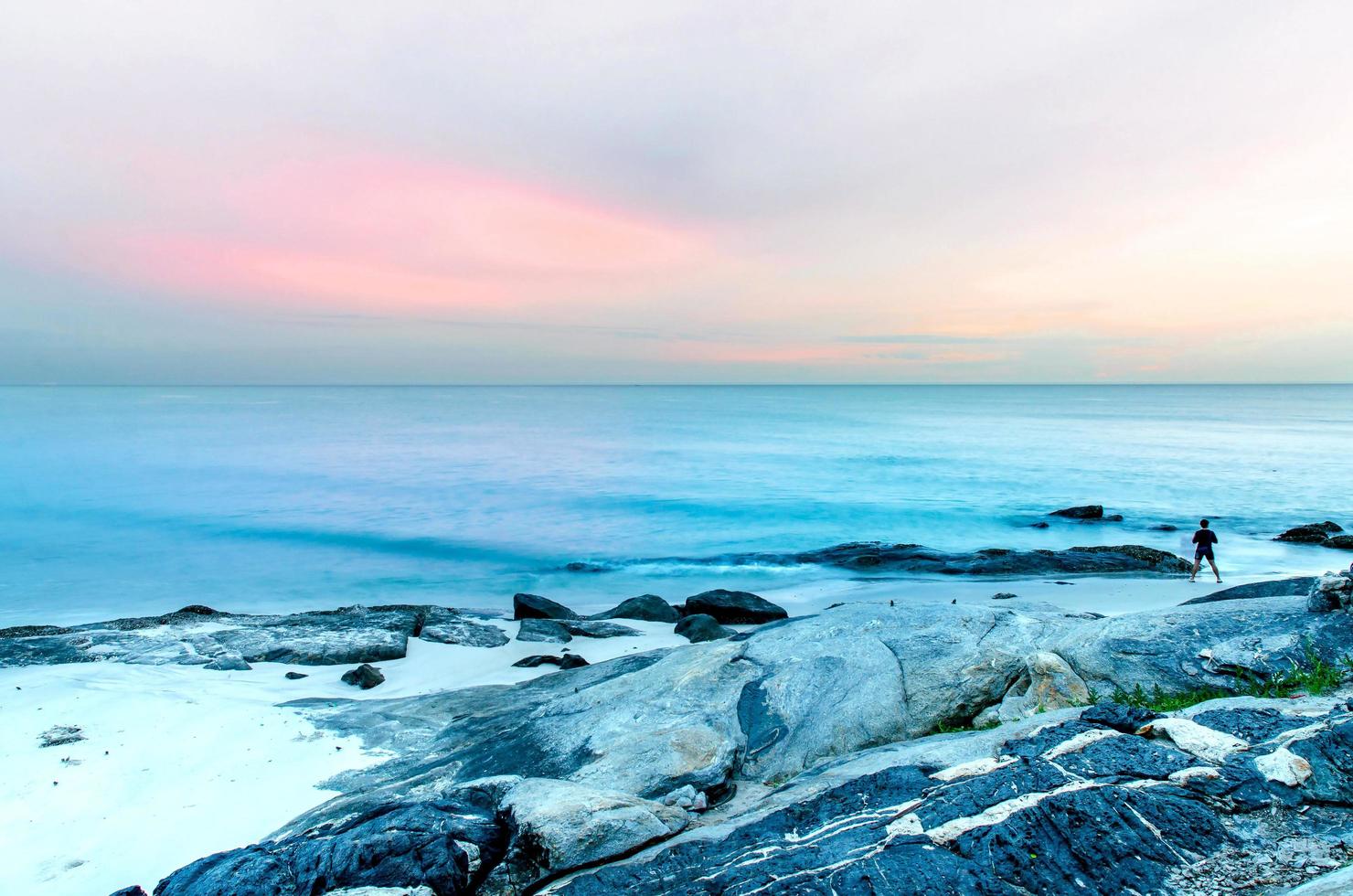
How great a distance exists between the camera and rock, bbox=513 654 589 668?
15255 millimetres

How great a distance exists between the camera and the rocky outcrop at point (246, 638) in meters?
14.8

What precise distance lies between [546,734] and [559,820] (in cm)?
413

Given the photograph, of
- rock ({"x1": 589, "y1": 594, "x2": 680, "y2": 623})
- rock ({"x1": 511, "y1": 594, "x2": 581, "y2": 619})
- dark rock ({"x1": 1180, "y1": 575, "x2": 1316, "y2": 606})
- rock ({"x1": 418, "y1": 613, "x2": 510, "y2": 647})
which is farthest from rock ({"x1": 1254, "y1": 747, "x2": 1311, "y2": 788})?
rock ({"x1": 511, "y1": 594, "x2": 581, "y2": 619})

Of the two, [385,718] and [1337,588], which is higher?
[1337,588]

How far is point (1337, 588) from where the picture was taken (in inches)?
355

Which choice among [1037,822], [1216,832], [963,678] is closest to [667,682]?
[963,678]

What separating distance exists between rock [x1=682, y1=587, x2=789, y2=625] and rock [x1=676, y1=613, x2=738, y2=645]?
5.04 feet

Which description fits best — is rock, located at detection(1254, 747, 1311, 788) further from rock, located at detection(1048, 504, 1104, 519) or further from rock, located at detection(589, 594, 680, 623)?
rock, located at detection(1048, 504, 1104, 519)

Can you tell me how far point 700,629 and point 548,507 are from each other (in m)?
26.3

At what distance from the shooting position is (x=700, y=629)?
17.7 meters

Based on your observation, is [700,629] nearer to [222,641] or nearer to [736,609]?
[736,609]

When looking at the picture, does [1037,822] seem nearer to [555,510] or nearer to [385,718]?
[385,718]

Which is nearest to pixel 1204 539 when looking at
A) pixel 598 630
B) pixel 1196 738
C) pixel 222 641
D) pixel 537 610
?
pixel 598 630

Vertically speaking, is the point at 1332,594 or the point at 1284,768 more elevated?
the point at 1332,594
